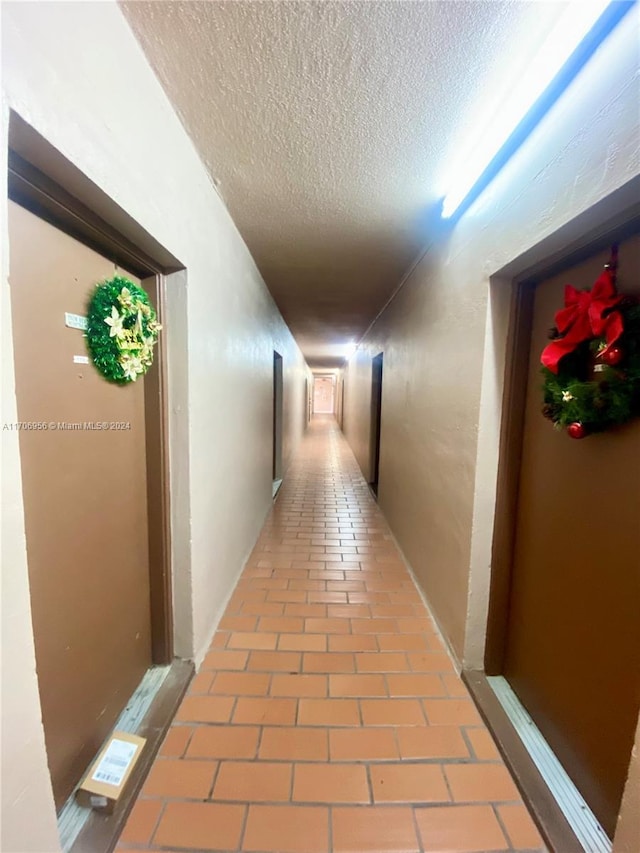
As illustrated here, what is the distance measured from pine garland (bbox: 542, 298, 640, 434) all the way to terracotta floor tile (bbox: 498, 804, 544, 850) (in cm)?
124

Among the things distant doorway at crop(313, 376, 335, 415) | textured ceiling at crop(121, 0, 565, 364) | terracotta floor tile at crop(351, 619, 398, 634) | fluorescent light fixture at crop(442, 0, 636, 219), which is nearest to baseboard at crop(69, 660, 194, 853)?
terracotta floor tile at crop(351, 619, 398, 634)

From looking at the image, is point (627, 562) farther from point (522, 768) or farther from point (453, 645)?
point (453, 645)

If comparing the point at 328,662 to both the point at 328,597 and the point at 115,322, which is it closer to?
the point at 328,597

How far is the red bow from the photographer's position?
3.09ft

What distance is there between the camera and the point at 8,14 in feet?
2.05

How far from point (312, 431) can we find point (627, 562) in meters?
9.60

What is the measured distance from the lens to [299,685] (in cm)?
153

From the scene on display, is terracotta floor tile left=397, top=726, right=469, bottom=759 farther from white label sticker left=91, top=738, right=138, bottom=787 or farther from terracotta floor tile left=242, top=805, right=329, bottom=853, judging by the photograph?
white label sticker left=91, top=738, right=138, bottom=787

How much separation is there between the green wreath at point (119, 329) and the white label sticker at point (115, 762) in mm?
1251

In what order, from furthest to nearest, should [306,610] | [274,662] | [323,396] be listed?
1. [323,396]
2. [306,610]
3. [274,662]

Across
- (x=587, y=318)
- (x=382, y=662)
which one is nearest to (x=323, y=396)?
(x=382, y=662)

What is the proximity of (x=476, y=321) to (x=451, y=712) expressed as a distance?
169 centimetres

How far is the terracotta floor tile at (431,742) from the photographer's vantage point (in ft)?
4.11

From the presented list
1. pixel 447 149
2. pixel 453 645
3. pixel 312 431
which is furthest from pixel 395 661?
pixel 312 431
